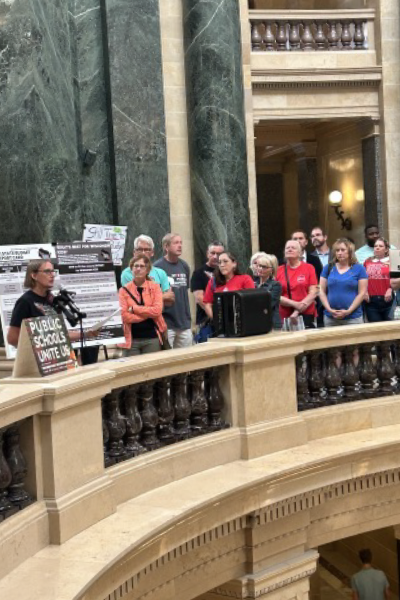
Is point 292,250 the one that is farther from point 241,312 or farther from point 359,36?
point 359,36

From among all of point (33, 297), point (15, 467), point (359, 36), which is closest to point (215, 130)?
point (359, 36)

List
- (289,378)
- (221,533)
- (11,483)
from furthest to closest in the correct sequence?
(289,378) < (221,533) < (11,483)

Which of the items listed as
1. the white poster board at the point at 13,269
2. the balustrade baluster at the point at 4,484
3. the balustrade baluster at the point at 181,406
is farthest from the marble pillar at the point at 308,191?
the balustrade baluster at the point at 4,484

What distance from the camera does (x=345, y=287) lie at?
9.66 m

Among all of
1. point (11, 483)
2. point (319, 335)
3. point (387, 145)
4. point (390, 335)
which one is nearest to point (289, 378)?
point (319, 335)

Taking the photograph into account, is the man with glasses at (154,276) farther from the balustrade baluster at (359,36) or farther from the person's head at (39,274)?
the balustrade baluster at (359,36)

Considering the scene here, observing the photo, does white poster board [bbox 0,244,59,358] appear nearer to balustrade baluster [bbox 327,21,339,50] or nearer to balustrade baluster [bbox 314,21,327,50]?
balustrade baluster [bbox 314,21,327,50]

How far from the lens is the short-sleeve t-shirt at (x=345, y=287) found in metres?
9.64

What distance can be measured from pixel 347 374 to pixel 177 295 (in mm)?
1538

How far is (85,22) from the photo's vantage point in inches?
535

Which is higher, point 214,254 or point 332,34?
point 332,34

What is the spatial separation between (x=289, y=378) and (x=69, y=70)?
358 cm

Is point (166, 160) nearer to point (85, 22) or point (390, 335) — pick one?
point (85, 22)

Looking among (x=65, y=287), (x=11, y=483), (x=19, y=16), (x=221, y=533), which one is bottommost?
(x=221, y=533)
